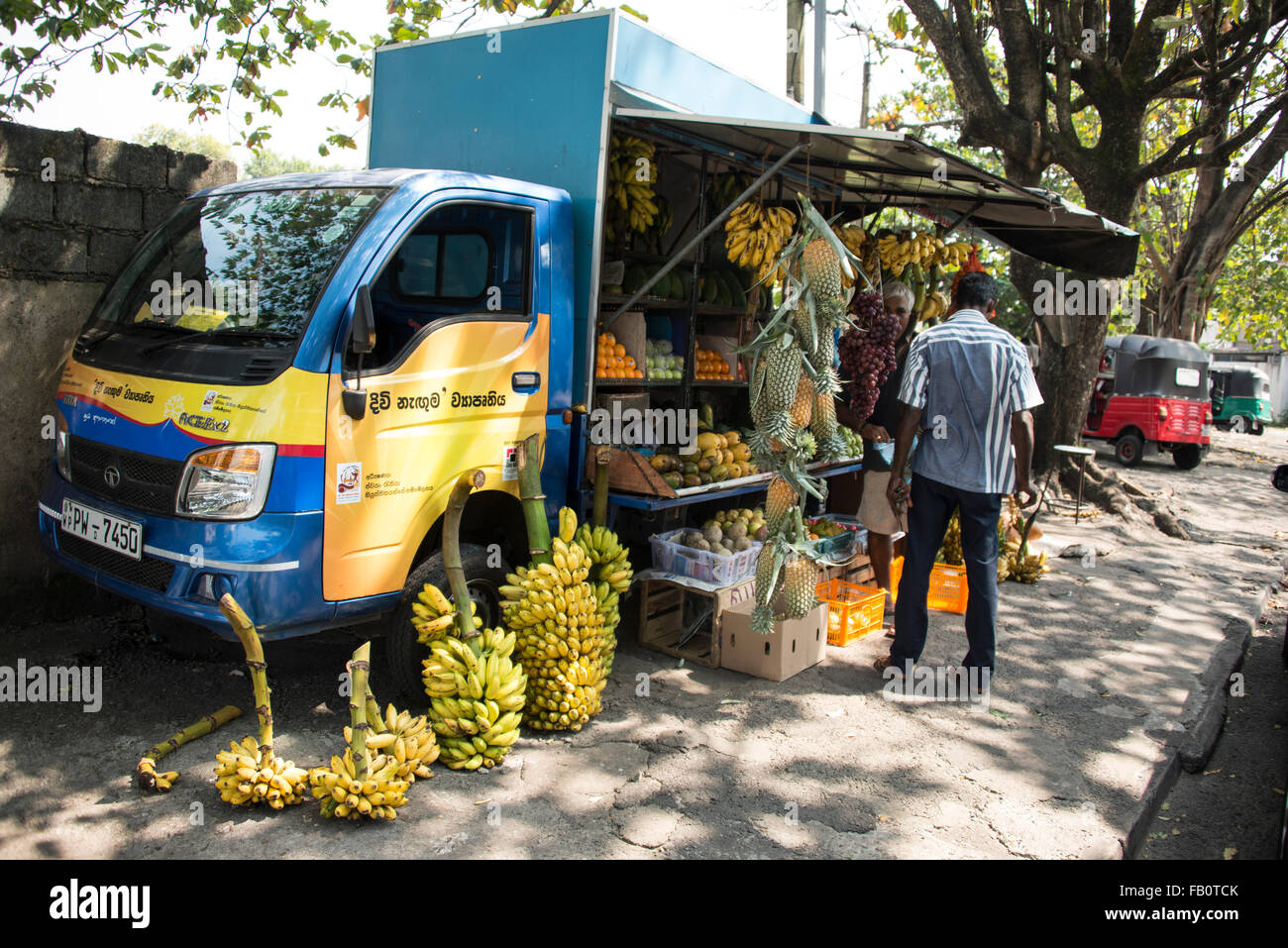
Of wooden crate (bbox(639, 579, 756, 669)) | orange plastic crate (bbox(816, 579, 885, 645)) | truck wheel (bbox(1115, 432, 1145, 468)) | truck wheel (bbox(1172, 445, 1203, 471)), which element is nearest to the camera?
wooden crate (bbox(639, 579, 756, 669))

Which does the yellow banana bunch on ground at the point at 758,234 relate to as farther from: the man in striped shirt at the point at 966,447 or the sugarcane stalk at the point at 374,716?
the sugarcane stalk at the point at 374,716

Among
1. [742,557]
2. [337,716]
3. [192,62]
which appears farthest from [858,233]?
[192,62]

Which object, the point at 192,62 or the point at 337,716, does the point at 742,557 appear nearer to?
the point at 337,716

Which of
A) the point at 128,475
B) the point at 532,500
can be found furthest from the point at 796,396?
the point at 128,475

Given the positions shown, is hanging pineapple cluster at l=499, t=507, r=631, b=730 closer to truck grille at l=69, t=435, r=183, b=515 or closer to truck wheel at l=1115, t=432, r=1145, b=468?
truck grille at l=69, t=435, r=183, b=515

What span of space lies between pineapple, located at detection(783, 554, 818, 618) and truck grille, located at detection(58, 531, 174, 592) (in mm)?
2980

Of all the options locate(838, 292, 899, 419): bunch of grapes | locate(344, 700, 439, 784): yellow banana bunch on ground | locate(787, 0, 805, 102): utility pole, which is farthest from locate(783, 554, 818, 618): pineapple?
locate(787, 0, 805, 102): utility pole

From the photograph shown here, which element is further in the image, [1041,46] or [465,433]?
[1041,46]

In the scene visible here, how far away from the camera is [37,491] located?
5.31 metres

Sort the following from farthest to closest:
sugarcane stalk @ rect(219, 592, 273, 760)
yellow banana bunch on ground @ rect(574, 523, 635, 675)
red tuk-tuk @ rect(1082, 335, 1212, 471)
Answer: red tuk-tuk @ rect(1082, 335, 1212, 471), yellow banana bunch on ground @ rect(574, 523, 635, 675), sugarcane stalk @ rect(219, 592, 273, 760)

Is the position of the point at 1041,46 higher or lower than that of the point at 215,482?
higher

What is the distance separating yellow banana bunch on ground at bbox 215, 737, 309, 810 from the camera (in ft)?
11.4

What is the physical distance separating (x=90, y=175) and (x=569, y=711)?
166 inches
